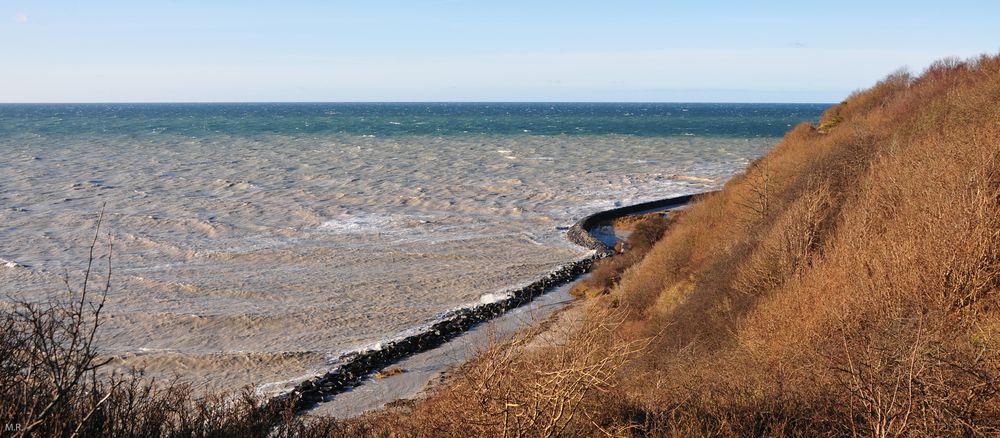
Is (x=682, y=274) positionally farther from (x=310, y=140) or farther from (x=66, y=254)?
(x=310, y=140)

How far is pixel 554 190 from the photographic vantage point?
154 feet

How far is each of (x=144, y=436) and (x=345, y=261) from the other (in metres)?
19.8

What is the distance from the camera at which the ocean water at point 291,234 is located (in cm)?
2106

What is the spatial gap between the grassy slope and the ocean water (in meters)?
6.31

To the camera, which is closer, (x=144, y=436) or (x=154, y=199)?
(x=144, y=436)

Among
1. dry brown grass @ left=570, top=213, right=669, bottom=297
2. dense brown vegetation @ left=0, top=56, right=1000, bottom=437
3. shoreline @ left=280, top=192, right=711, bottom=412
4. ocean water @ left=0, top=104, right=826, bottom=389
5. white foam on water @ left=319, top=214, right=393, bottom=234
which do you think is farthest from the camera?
white foam on water @ left=319, top=214, right=393, bottom=234

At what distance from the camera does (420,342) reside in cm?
2019

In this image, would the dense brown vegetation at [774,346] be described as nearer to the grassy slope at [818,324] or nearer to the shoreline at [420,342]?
the grassy slope at [818,324]

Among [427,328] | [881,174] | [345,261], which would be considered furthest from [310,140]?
[881,174]

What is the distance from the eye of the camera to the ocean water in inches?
829

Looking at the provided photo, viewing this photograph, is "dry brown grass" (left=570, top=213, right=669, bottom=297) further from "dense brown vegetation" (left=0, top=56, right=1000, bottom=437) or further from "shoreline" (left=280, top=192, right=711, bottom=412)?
"dense brown vegetation" (left=0, top=56, right=1000, bottom=437)

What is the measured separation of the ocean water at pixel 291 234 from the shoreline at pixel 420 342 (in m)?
0.66

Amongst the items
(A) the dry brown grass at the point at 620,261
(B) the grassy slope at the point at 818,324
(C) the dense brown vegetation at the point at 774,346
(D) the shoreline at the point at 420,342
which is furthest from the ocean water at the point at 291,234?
(B) the grassy slope at the point at 818,324

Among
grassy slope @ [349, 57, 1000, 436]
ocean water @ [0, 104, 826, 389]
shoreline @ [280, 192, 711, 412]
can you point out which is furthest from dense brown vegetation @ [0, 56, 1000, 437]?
ocean water @ [0, 104, 826, 389]
